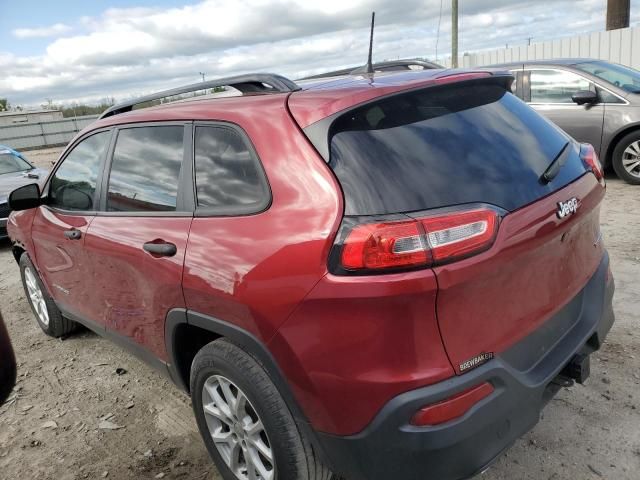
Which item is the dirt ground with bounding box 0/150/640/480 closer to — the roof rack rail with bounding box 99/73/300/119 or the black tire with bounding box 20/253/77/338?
the black tire with bounding box 20/253/77/338

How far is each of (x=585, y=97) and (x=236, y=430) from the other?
22.9ft

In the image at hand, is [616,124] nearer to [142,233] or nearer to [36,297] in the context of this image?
[142,233]

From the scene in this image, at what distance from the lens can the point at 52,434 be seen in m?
3.11

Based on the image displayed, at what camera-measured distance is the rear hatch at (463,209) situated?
5.62 ft

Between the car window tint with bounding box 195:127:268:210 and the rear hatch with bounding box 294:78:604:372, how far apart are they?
1.12 feet

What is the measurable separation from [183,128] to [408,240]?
1311 mm

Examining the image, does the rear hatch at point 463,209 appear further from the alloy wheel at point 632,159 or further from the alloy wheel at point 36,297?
the alloy wheel at point 632,159

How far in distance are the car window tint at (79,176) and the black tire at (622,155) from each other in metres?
6.70

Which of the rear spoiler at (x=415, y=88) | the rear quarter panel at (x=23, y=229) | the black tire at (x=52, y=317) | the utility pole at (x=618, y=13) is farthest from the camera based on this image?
the utility pole at (x=618, y=13)

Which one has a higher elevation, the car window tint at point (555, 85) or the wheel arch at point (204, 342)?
the car window tint at point (555, 85)

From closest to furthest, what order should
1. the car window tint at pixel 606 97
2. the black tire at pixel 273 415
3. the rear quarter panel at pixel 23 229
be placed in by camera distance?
the black tire at pixel 273 415, the rear quarter panel at pixel 23 229, the car window tint at pixel 606 97

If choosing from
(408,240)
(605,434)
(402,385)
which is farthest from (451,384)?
(605,434)

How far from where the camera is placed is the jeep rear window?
1776mm

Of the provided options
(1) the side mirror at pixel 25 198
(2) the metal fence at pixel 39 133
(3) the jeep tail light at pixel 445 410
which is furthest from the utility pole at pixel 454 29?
(2) the metal fence at pixel 39 133
